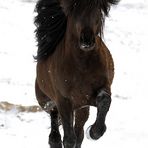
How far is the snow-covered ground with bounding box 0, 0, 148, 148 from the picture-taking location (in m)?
7.89

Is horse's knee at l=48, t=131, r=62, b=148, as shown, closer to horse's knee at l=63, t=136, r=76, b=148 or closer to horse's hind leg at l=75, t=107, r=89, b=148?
horse's hind leg at l=75, t=107, r=89, b=148

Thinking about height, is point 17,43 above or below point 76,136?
below

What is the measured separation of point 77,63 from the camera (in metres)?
5.30

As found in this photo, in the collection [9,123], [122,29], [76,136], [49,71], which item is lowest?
[122,29]

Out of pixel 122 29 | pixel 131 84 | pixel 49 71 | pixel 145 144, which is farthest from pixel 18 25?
pixel 49 71

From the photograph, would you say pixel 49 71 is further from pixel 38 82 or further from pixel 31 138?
pixel 31 138

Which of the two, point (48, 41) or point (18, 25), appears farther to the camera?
point (18, 25)

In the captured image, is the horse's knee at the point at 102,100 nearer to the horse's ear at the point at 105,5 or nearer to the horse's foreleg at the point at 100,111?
the horse's foreleg at the point at 100,111

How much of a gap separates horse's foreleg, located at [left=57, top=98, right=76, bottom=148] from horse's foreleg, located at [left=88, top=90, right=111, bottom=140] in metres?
0.29

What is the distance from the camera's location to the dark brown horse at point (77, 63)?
4.89 meters

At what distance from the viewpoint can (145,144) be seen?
7496 millimetres

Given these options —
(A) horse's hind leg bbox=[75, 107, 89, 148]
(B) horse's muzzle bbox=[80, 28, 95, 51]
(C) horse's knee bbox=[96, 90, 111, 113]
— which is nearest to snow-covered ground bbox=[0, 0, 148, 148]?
(A) horse's hind leg bbox=[75, 107, 89, 148]

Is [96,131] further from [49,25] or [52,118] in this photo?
[52,118]

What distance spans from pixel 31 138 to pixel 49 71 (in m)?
2.20
